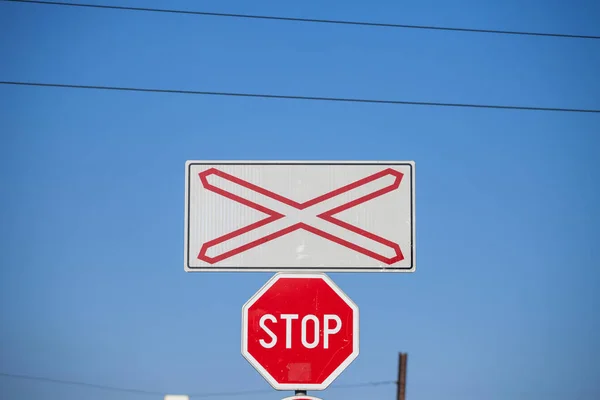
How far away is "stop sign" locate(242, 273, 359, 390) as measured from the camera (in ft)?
14.1

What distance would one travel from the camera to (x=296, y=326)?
14.2 feet

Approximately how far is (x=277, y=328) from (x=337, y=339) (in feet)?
0.86

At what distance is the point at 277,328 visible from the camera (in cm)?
432

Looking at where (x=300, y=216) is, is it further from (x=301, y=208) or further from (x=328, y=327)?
(x=328, y=327)

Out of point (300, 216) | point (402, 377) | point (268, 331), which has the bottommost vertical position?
point (402, 377)

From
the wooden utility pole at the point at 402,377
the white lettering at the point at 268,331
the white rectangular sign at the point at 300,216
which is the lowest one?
the wooden utility pole at the point at 402,377

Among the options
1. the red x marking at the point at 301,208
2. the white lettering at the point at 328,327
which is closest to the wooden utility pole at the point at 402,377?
the white lettering at the point at 328,327

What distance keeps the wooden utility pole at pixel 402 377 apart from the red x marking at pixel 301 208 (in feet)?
89.7

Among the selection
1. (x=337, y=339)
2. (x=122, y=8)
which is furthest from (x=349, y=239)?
(x=122, y=8)

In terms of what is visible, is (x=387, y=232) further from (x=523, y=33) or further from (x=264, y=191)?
(x=523, y=33)

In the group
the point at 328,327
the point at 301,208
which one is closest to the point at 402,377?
the point at 328,327

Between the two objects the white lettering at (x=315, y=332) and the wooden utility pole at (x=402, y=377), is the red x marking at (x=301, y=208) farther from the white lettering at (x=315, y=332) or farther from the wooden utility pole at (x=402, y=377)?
the wooden utility pole at (x=402, y=377)

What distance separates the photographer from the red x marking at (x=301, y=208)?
4270 mm

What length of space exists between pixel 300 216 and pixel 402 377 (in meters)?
28.3
